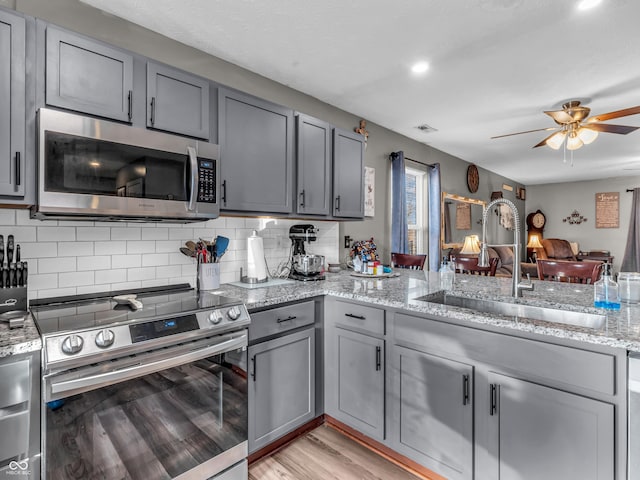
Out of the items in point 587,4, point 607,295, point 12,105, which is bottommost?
point 607,295

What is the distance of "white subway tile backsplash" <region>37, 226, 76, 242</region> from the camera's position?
1717mm

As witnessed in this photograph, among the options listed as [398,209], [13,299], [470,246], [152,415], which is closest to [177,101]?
[13,299]

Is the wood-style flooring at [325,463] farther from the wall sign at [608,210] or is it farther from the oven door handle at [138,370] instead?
the wall sign at [608,210]

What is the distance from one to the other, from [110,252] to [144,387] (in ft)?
2.89

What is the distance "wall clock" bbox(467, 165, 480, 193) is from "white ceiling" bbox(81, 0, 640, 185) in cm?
209

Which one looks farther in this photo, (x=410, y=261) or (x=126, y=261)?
(x=410, y=261)

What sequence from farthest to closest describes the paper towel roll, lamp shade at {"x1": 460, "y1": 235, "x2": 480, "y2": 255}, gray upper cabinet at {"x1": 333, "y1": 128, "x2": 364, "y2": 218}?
lamp shade at {"x1": 460, "y1": 235, "x2": 480, "y2": 255}, gray upper cabinet at {"x1": 333, "y1": 128, "x2": 364, "y2": 218}, the paper towel roll

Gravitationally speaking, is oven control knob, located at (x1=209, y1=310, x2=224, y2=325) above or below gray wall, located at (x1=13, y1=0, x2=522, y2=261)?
below

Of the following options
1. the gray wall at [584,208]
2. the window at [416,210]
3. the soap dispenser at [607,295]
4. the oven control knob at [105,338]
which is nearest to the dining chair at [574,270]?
the soap dispenser at [607,295]

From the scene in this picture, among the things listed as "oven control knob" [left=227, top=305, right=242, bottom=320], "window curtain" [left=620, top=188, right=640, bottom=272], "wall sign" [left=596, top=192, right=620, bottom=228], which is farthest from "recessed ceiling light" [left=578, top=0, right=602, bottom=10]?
"wall sign" [left=596, top=192, right=620, bottom=228]

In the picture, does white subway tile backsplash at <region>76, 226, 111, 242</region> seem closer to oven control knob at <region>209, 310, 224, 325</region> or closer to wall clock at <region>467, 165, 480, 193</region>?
oven control knob at <region>209, 310, 224, 325</region>

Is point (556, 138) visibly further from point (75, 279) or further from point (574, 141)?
point (75, 279)

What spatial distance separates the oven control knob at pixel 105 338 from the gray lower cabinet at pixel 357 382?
1.22 meters

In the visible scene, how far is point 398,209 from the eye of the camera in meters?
4.04
